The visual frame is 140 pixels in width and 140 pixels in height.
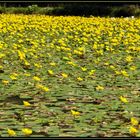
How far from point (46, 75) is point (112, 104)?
7.81 ft

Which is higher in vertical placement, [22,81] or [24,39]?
[24,39]

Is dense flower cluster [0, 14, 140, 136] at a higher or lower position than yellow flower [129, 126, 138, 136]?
higher

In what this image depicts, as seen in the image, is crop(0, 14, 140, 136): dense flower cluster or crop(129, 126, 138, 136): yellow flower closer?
crop(129, 126, 138, 136): yellow flower

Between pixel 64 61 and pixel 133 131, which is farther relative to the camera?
pixel 64 61

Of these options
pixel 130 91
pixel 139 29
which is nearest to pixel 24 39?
pixel 139 29

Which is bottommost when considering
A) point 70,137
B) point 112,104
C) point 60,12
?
point 70,137

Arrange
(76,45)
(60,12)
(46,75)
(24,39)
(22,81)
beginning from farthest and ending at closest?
(60,12) < (24,39) < (76,45) < (46,75) < (22,81)

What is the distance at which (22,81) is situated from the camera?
8133 millimetres

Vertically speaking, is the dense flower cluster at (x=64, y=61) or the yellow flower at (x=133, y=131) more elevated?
the dense flower cluster at (x=64, y=61)

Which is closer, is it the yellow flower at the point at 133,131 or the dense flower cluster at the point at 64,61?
the yellow flower at the point at 133,131

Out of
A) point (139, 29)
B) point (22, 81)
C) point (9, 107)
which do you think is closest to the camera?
point (9, 107)

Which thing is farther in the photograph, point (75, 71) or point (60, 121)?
point (75, 71)

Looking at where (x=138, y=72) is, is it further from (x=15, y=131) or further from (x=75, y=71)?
(x=15, y=131)

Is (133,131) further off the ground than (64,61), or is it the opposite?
(64,61)
